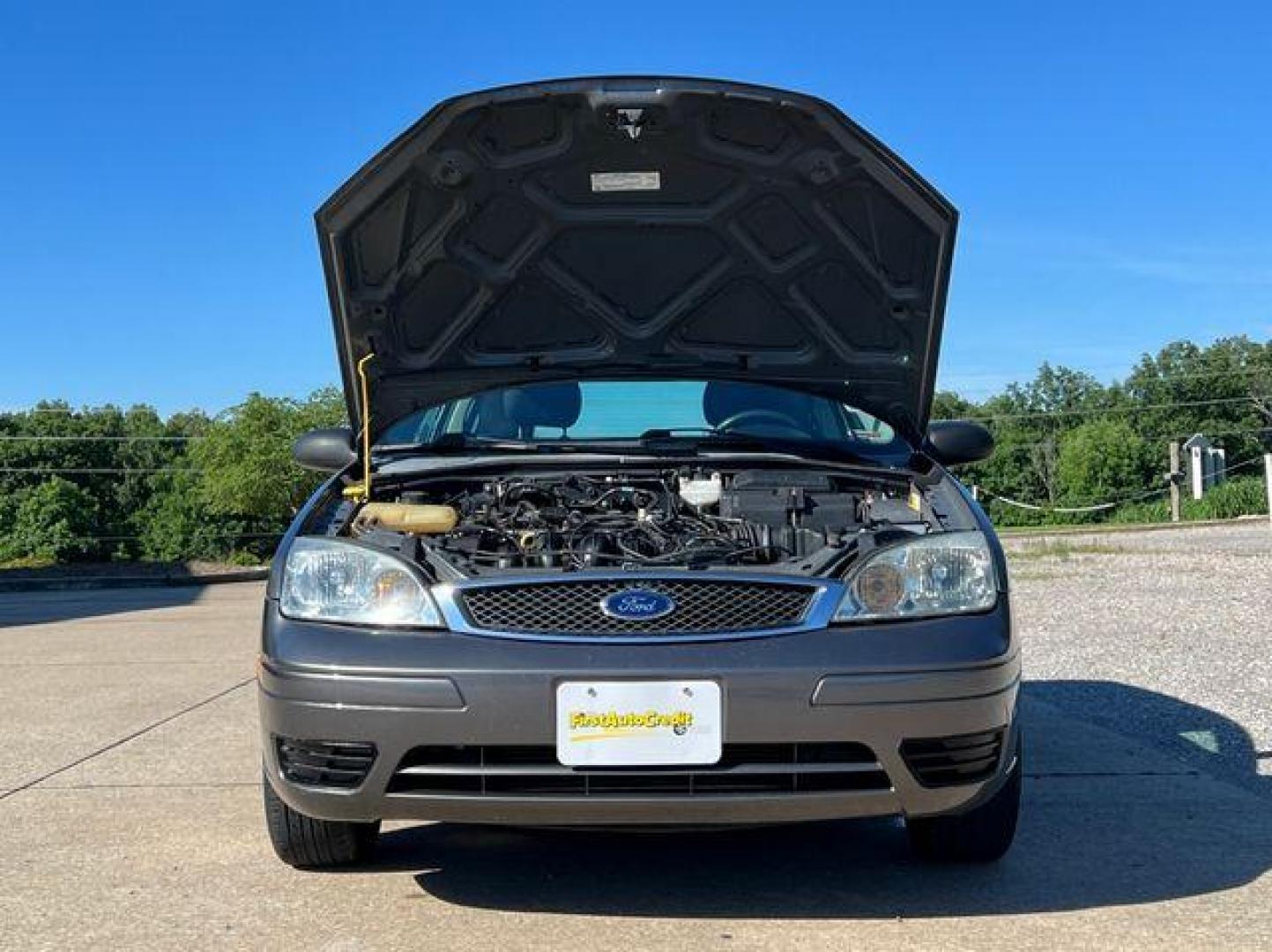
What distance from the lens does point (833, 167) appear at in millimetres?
4105

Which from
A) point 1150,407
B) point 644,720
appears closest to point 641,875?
point 644,720

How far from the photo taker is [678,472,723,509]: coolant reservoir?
389 centimetres

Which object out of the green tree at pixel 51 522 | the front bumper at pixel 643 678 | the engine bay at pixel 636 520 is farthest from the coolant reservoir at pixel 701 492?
the green tree at pixel 51 522

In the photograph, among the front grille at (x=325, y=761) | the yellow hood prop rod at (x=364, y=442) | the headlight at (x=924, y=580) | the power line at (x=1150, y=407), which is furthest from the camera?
the power line at (x=1150, y=407)

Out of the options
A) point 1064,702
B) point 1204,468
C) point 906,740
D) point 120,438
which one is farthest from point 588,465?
point 120,438

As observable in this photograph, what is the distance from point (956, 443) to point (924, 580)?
1.24 metres

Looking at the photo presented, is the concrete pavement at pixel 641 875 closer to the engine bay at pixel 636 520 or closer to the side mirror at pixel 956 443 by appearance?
the engine bay at pixel 636 520

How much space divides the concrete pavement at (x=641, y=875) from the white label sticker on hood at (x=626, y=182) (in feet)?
7.00

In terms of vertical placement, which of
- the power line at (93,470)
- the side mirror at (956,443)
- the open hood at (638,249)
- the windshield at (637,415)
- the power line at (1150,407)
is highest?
the power line at (1150,407)

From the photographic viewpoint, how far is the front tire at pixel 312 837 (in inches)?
134

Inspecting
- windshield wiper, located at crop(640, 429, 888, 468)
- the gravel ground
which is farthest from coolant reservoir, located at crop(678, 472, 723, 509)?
the gravel ground

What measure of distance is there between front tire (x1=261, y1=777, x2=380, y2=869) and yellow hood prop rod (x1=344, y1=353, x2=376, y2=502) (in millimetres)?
892

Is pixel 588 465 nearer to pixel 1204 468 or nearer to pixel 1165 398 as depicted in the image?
pixel 1204 468

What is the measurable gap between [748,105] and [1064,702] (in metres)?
3.87
